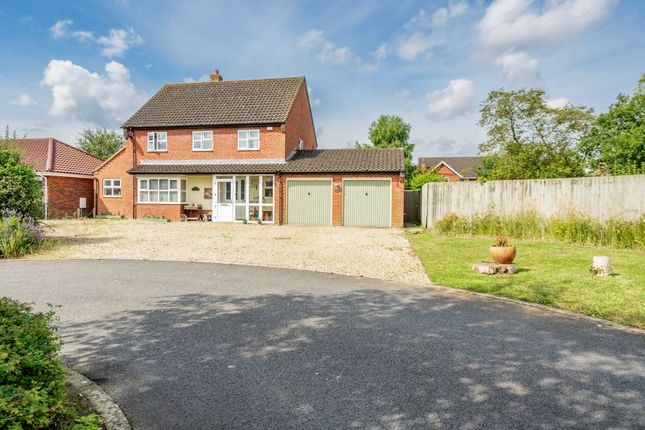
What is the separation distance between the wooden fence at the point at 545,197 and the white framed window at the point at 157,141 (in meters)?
16.7

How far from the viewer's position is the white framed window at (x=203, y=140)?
83.8 ft

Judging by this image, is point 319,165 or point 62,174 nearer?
point 319,165

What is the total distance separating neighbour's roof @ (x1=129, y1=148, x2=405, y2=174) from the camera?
2266 centimetres

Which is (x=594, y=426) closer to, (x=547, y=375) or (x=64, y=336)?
(x=547, y=375)

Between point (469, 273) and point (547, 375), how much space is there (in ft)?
16.9

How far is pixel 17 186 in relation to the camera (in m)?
12.9

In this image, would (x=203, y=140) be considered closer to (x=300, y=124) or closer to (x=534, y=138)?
Result: (x=300, y=124)

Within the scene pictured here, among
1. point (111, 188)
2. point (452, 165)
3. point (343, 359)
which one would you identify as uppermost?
point (452, 165)

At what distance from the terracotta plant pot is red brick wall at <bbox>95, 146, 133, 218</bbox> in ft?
77.5

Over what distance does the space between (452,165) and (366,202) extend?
5069 centimetres

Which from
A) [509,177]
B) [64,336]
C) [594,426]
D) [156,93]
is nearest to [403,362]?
[594,426]

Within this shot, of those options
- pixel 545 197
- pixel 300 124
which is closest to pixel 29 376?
pixel 545 197

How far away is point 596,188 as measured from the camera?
14211mm

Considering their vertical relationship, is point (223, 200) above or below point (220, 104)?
below
